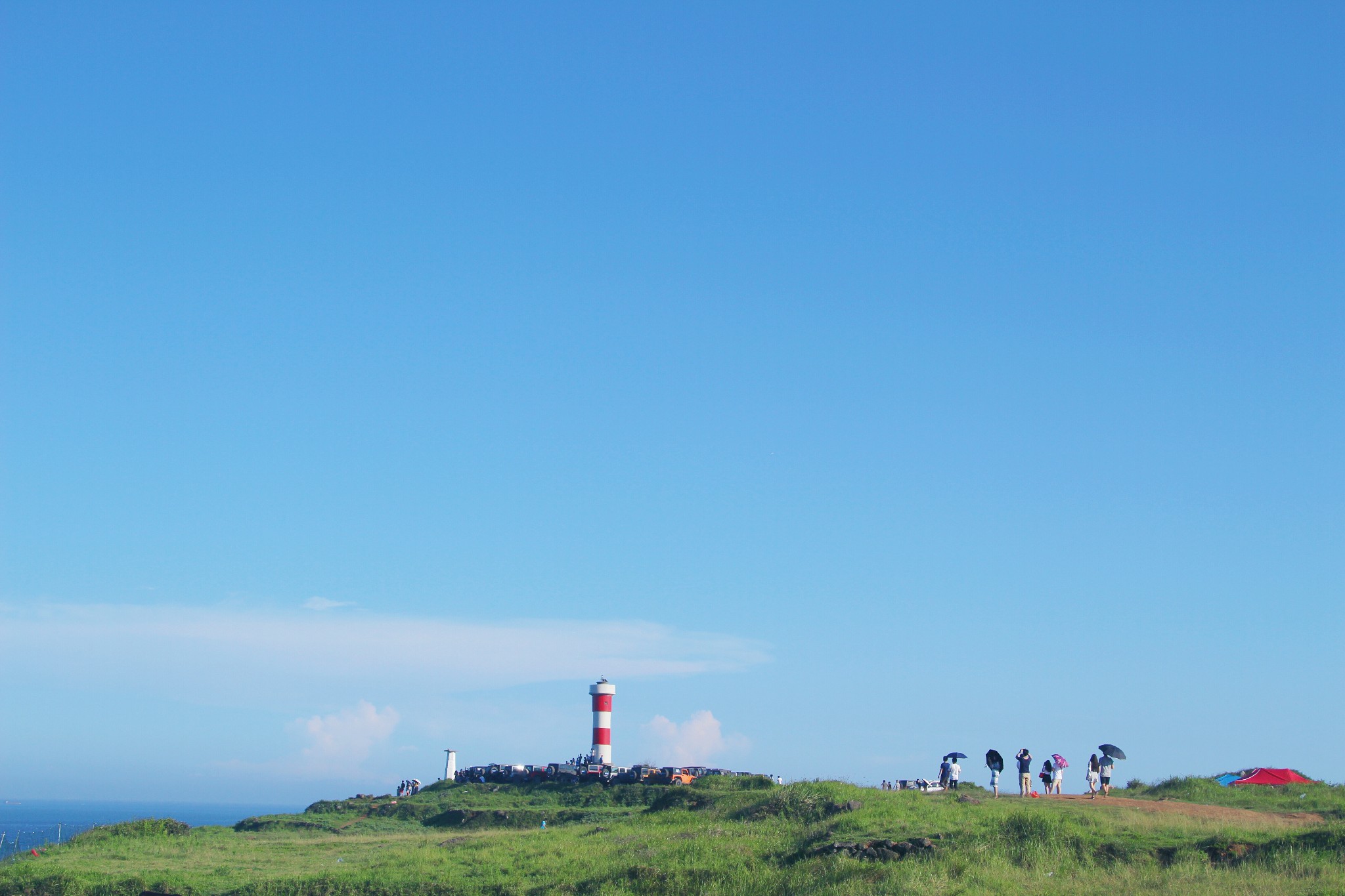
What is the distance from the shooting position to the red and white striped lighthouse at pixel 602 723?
65875 millimetres

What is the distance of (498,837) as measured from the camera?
39.2 meters

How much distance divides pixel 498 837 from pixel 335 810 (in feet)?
85.0

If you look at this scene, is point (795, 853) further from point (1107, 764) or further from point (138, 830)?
point (138, 830)

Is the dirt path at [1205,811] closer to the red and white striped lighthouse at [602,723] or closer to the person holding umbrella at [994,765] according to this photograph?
the person holding umbrella at [994,765]

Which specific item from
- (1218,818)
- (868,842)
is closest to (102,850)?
(868,842)

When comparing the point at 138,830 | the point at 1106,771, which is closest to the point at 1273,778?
the point at 1106,771

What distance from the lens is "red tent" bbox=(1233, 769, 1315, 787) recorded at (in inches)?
1649

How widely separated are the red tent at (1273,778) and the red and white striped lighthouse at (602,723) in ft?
113

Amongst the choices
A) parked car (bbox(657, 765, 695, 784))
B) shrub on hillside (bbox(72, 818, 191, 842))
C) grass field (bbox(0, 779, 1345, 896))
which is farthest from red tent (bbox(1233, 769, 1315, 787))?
shrub on hillside (bbox(72, 818, 191, 842))

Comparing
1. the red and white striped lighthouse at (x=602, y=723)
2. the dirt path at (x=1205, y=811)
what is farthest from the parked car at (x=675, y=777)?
the dirt path at (x=1205, y=811)

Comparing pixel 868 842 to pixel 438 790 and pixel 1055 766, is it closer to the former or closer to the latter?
pixel 1055 766

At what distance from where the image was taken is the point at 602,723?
6594cm

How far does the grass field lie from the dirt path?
0.59ft

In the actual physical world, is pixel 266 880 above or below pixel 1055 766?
below
